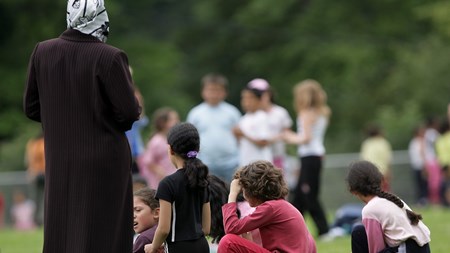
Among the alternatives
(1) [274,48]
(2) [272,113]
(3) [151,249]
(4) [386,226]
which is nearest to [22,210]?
(2) [272,113]

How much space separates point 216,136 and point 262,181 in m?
5.38

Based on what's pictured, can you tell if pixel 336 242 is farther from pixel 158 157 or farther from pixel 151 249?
pixel 151 249

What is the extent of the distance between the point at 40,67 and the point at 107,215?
946 mm

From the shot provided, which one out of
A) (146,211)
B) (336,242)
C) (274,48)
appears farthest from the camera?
(274,48)

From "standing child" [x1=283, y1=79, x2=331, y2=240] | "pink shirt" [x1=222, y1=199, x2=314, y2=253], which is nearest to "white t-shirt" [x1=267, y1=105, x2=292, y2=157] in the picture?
"standing child" [x1=283, y1=79, x2=331, y2=240]

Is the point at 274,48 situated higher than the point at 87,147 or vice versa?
the point at 274,48

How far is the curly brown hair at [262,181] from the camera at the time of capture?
7266 mm

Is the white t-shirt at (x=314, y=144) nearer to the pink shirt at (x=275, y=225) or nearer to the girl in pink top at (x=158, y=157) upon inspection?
the girl in pink top at (x=158, y=157)

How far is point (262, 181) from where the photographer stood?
7258 mm

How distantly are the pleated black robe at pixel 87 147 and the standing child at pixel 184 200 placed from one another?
437 millimetres

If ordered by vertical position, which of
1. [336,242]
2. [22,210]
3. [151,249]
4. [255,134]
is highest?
[255,134]

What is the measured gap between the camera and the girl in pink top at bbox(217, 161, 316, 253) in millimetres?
7211

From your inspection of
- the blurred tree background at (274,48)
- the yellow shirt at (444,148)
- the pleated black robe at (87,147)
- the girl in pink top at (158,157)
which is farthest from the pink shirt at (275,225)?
the blurred tree background at (274,48)

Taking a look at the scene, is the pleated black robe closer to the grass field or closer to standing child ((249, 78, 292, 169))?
the grass field
